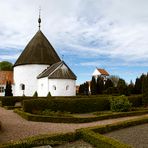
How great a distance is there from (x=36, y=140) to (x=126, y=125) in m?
5.83

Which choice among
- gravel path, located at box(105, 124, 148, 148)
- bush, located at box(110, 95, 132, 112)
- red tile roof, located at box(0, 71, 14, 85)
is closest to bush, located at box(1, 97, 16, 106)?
bush, located at box(110, 95, 132, 112)

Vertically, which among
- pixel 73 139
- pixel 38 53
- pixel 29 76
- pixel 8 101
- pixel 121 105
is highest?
pixel 38 53

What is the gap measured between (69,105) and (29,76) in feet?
61.5

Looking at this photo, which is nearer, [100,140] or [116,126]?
[100,140]

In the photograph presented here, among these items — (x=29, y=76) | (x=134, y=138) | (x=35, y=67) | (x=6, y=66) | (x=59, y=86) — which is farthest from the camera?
(x=6, y=66)

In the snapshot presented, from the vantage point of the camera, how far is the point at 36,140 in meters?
9.36

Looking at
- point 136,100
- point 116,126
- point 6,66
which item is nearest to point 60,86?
point 136,100

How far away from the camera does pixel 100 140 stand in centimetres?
930

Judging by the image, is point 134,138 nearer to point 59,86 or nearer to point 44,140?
point 44,140

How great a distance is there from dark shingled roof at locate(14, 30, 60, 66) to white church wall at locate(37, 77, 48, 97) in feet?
10.9

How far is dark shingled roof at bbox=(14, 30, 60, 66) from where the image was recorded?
3828cm

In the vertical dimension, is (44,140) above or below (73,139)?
above

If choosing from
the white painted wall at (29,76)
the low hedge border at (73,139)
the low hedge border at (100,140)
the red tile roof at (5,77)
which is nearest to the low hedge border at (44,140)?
the low hedge border at (73,139)

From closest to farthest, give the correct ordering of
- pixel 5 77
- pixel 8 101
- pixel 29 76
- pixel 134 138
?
pixel 134 138
pixel 8 101
pixel 29 76
pixel 5 77
